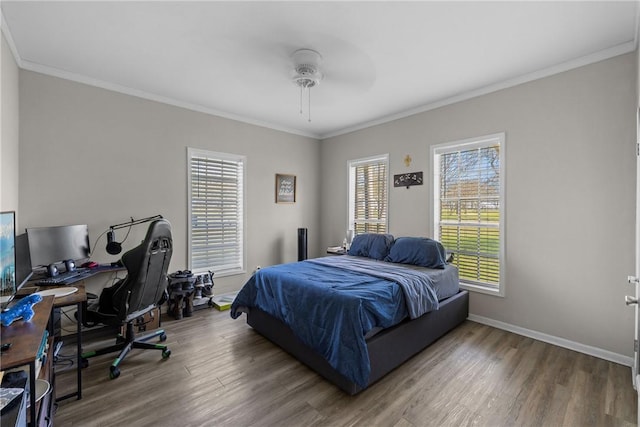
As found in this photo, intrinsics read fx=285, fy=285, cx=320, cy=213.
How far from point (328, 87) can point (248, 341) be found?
2999mm

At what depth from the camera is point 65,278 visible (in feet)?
8.51

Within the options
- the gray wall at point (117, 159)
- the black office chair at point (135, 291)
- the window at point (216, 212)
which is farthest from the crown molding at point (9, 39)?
the black office chair at point (135, 291)

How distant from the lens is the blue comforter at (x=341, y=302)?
2.12 metres

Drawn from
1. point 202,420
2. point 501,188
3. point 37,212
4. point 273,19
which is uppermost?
point 273,19

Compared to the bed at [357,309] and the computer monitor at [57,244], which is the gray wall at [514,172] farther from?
the bed at [357,309]

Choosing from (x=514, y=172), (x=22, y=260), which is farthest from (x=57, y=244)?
(x=514, y=172)

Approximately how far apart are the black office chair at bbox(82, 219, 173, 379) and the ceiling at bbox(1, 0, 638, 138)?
1.62 metres

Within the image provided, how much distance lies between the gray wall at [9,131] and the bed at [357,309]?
2270 mm

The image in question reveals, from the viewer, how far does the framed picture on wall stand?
16.4ft

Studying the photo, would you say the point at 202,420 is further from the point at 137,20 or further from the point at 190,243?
the point at 137,20

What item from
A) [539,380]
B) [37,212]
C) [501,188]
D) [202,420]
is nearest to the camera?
[202,420]

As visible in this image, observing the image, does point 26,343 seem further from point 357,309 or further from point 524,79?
point 524,79

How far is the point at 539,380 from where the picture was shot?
232 centimetres

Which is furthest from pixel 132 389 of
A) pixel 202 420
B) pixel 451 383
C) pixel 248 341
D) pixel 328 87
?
pixel 328 87
